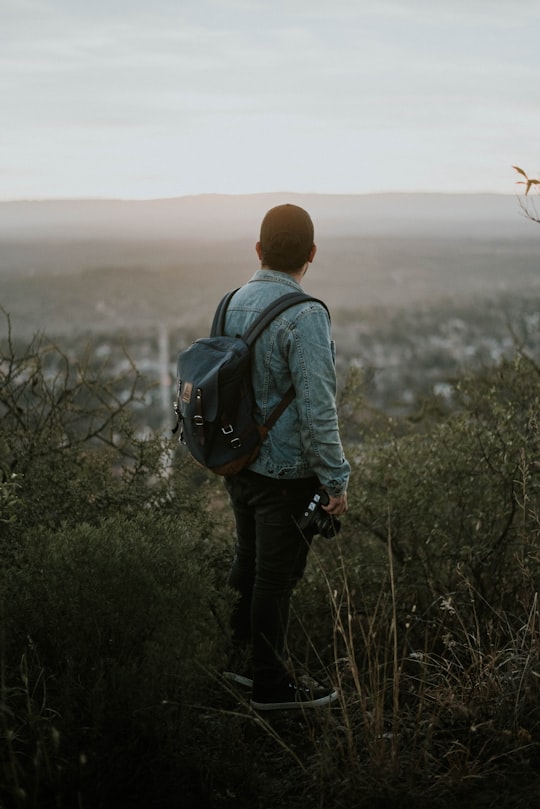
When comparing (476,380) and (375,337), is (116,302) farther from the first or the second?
(476,380)

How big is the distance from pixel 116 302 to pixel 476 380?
4807 cm

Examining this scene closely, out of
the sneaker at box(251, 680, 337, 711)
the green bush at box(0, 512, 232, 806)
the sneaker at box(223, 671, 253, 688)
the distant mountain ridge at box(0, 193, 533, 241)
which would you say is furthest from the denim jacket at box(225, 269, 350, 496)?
the distant mountain ridge at box(0, 193, 533, 241)

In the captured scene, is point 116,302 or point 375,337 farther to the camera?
point 116,302

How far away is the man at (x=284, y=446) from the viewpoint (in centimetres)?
319

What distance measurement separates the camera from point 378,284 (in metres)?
69.4

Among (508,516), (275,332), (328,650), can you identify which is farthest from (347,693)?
(508,516)

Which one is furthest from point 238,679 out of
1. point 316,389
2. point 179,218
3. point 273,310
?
point 179,218

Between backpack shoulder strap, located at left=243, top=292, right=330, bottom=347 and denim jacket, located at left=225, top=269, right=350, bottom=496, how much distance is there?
0.02 meters

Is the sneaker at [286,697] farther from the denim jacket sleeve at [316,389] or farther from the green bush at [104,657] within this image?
the denim jacket sleeve at [316,389]

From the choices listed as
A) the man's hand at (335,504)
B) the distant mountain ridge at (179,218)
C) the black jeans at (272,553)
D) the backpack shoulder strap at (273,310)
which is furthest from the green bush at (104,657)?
the distant mountain ridge at (179,218)

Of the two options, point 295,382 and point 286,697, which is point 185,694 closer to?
point 286,697

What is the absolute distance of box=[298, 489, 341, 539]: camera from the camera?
10.8 ft

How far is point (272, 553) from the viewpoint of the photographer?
3379 mm

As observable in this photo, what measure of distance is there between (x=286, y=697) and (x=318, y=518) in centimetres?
81
